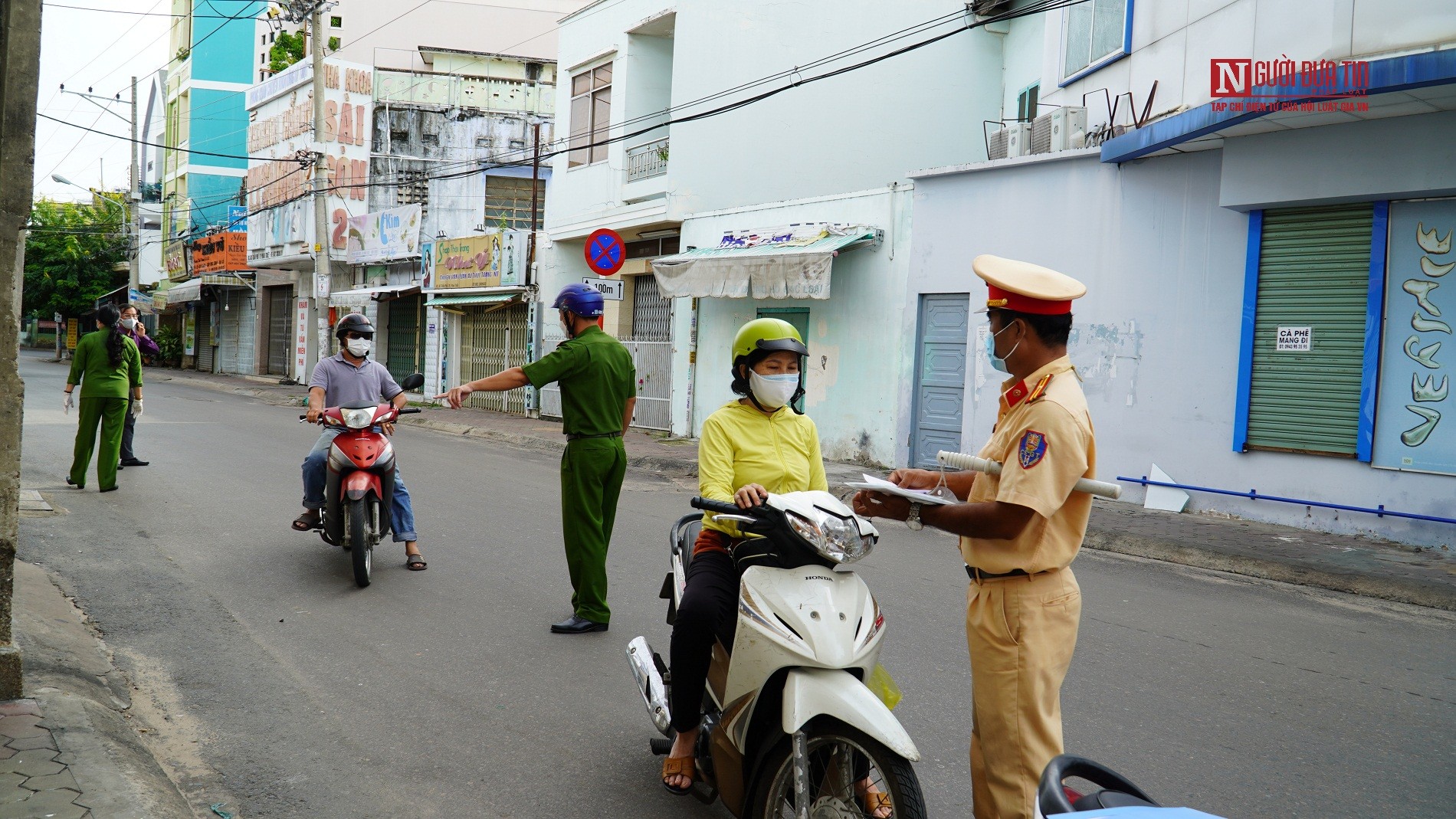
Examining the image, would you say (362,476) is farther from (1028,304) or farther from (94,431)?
(1028,304)

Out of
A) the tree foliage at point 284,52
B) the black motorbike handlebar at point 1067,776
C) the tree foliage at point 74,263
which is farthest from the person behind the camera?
the tree foliage at point 74,263

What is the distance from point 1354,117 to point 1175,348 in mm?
2899

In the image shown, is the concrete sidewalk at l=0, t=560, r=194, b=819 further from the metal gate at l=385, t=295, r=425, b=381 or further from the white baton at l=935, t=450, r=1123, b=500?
the metal gate at l=385, t=295, r=425, b=381

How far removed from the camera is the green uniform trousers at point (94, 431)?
9922mm

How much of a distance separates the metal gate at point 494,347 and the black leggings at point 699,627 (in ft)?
66.8

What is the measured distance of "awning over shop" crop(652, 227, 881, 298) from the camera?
596 inches

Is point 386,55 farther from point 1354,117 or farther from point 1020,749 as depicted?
point 1020,749

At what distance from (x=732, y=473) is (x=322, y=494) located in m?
4.68

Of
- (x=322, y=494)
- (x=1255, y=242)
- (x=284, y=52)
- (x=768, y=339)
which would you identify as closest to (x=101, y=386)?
(x=322, y=494)

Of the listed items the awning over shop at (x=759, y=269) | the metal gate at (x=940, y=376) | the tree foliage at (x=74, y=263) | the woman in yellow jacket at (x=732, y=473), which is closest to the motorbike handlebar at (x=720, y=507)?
the woman in yellow jacket at (x=732, y=473)

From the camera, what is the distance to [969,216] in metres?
14.1

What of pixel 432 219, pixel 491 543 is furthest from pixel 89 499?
pixel 432 219

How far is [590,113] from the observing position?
2234 cm

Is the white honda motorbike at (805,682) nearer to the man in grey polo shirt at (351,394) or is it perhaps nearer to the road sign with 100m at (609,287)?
the man in grey polo shirt at (351,394)
